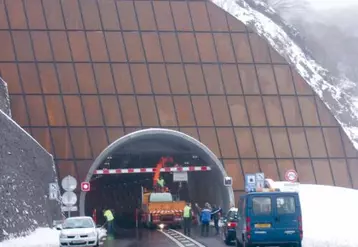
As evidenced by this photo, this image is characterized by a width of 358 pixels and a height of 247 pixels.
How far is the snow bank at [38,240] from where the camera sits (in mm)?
29339

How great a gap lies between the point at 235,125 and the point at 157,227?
834 centimetres

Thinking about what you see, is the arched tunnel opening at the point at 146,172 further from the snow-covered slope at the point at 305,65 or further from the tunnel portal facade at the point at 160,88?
the snow-covered slope at the point at 305,65

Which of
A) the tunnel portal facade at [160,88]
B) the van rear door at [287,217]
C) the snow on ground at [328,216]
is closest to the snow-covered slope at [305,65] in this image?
the tunnel portal facade at [160,88]

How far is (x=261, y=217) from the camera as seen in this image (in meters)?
26.7

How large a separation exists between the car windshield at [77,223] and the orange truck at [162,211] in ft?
56.5

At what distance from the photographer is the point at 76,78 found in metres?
52.1

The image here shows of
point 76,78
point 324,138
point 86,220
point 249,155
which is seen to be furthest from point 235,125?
point 86,220

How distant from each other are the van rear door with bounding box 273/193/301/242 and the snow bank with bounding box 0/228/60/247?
9284mm

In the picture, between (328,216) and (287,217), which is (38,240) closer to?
(287,217)

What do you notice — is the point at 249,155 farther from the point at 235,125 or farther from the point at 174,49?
the point at 174,49

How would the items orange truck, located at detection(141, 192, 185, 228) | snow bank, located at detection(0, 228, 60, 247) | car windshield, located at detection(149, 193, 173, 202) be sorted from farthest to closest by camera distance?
car windshield, located at detection(149, 193, 173, 202)
orange truck, located at detection(141, 192, 185, 228)
snow bank, located at detection(0, 228, 60, 247)

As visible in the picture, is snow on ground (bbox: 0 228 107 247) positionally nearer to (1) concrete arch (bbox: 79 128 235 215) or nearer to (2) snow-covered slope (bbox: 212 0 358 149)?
(1) concrete arch (bbox: 79 128 235 215)

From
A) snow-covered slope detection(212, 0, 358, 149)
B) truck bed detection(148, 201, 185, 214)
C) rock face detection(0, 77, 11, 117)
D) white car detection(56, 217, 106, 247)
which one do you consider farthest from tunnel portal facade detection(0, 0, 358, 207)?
snow-covered slope detection(212, 0, 358, 149)

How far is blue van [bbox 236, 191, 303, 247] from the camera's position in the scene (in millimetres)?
26484
